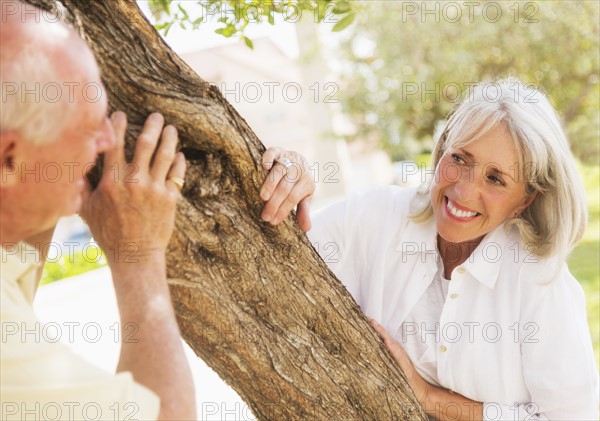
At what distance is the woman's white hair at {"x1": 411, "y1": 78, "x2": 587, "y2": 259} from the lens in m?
2.96

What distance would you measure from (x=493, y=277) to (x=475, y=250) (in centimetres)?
14

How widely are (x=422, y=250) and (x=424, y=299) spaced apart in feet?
0.71

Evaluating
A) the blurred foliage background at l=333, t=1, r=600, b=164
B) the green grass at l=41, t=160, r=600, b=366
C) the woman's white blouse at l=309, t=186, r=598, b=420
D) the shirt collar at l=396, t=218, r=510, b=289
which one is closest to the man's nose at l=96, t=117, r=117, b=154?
the woman's white blouse at l=309, t=186, r=598, b=420

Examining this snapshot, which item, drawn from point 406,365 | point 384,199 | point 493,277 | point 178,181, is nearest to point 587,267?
point 384,199

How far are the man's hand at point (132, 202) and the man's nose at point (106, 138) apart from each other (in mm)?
45

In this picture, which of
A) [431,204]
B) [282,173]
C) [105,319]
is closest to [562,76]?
[105,319]

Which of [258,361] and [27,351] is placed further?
[258,361]

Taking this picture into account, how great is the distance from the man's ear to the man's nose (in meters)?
0.18

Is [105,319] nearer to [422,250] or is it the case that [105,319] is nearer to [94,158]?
[422,250]

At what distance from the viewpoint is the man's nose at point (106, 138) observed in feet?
5.54

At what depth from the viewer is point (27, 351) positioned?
1508mm

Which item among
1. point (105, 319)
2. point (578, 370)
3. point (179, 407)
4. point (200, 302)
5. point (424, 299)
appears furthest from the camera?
point (105, 319)

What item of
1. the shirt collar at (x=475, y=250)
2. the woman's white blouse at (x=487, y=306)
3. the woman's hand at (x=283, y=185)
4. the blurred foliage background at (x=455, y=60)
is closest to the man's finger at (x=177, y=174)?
the woman's hand at (x=283, y=185)

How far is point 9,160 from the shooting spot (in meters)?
1.57
